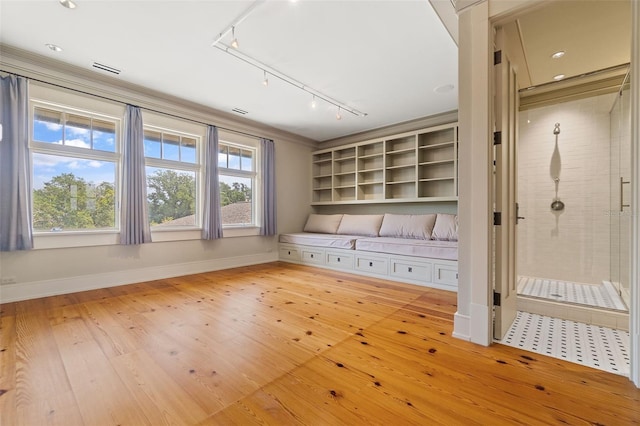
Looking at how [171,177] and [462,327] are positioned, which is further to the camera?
[171,177]

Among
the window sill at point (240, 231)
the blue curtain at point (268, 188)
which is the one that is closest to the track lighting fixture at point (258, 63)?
the blue curtain at point (268, 188)

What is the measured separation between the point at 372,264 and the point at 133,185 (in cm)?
350

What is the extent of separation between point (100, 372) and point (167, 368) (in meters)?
0.37

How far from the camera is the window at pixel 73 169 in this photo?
3.03 metres

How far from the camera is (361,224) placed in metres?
4.92

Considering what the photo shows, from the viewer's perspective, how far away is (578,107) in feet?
10.5

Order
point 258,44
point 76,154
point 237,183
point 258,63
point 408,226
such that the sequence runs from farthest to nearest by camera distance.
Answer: point 237,183 → point 408,226 → point 76,154 → point 258,63 → point 258,44

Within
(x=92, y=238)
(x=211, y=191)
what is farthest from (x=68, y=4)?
(x=211, y=191)

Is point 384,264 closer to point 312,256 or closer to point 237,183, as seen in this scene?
point 312,256

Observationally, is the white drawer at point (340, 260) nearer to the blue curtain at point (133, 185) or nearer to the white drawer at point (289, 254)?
the white drawer at point (289, 254)

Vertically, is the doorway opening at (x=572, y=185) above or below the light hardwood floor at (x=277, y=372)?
above

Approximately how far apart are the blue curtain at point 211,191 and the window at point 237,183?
0.24 m

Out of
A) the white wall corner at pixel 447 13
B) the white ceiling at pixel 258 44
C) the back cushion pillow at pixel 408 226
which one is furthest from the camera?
the back cushion pillow at pixel 408 226

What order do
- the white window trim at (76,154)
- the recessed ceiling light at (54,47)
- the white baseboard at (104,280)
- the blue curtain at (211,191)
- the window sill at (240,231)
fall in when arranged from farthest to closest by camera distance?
the window sill at (240,231)
the blue curtain at (211,191)
the white window trim at (76,154)
the white baseboard at (104,280)
the recessed ceiling light at (54,47)
